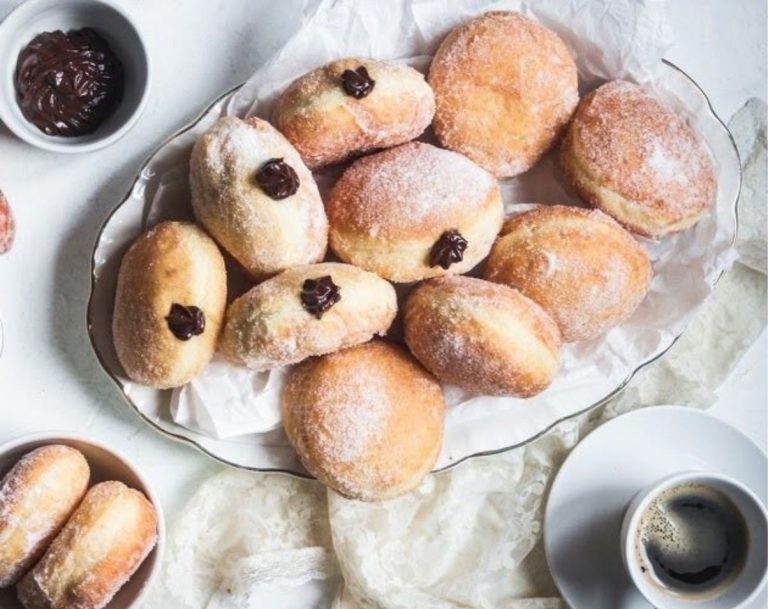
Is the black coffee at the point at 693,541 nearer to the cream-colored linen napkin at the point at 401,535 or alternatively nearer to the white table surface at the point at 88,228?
the cream-colored linen napkin at the point at 401,535

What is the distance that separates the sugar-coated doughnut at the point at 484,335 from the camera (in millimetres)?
1521

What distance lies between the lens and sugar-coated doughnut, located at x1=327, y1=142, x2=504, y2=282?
156 centimetres

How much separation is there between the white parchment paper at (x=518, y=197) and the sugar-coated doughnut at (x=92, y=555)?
139mm

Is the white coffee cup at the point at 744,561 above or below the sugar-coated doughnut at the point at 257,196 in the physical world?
below

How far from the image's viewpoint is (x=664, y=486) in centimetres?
165

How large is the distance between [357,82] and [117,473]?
65 cm

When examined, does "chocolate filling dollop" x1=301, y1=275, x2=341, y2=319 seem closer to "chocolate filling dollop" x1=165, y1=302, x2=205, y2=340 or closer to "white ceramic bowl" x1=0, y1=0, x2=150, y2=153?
"chocolate filling dollop" x1=165, y1=302, x2=205, y2=340

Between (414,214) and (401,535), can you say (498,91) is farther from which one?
(401,535)

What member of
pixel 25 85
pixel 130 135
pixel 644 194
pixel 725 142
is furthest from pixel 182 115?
pixel 725 142

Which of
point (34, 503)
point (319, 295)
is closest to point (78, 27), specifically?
point (319, 295)

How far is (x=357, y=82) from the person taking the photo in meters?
1.55

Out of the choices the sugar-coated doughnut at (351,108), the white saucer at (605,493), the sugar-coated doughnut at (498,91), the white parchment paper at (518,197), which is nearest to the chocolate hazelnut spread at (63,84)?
the white parchment paper at (518,197)

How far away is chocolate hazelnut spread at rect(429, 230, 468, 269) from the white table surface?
446 mm

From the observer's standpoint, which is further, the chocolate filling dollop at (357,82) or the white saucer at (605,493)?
the white saucer at (605,493)
